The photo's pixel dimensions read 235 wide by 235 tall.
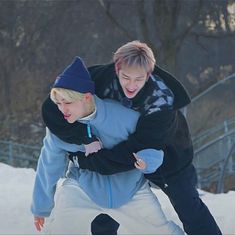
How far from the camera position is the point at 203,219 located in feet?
11.6

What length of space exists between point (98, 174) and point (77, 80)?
577 mm

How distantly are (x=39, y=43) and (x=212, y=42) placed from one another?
17.2 feet

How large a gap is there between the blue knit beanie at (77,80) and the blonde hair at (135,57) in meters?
0.17

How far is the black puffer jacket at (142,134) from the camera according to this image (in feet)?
10.6

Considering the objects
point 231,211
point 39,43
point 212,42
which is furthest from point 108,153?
point 39,43

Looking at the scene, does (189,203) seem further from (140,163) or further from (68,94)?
(68,94)

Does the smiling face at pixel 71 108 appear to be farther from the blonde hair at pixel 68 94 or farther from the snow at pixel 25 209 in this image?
the snow at pixel 25 209

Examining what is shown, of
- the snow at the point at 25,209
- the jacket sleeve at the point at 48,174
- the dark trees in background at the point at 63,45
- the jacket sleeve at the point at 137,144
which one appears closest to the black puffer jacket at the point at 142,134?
the jacket sleeve at the point at 137,144

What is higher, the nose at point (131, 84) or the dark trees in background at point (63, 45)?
the nose at point (131, 84)

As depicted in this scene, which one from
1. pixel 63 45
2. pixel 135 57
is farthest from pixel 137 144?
pixel 63 45

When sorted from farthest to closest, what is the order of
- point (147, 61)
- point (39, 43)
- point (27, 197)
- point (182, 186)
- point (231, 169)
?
1. point (39, 43)
2. point (231, 169)
3. point (27, 197)
4. point (182, 186)
5. point (147, 61)

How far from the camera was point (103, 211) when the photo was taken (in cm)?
356

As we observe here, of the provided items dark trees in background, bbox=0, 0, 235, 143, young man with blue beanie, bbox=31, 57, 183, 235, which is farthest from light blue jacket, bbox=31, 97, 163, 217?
dark trees in background, bbox=0, 0, 235, 143

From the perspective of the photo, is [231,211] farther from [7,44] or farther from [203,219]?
[7,44]
